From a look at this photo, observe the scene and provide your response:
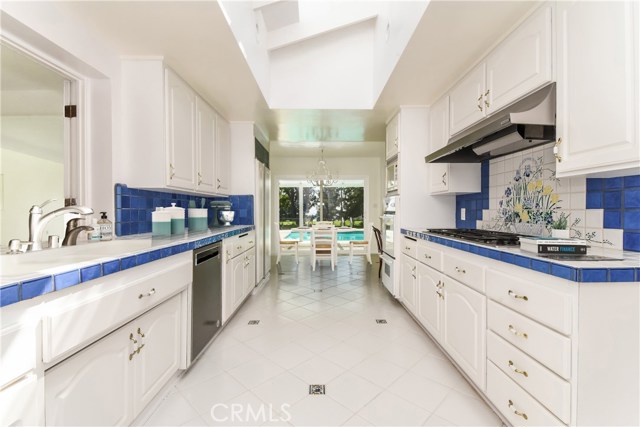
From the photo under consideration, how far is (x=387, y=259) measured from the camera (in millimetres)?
3387

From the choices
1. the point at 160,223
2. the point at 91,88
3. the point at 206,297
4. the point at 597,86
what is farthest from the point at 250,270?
the point at 597,86

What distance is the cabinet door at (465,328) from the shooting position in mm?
1526

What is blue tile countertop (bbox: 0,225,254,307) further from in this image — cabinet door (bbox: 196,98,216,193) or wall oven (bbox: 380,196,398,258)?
wall oven (bbox: 380,196,398,258)

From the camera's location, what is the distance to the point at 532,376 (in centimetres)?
117

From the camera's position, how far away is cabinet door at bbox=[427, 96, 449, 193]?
263cm

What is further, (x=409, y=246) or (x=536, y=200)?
(x=409, y=246)

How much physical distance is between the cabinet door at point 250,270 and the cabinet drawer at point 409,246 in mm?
1726

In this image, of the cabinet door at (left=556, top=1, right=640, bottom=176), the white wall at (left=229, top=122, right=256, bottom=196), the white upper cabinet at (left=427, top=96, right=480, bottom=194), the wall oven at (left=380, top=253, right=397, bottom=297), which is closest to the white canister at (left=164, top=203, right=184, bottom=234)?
the white wall at (left=229, top=122, right=256, bottom=196)

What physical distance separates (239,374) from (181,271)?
31.4 inches

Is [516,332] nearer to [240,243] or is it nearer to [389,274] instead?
[389,274]

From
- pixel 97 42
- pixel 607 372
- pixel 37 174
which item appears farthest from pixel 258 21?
pixel 607 372

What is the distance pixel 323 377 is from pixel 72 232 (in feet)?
5.78

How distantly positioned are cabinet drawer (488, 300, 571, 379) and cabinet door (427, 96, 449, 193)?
59.6 inches

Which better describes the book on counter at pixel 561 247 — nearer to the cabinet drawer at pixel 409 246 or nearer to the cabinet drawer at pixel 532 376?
the cabinet drawer at pixel 532 376
